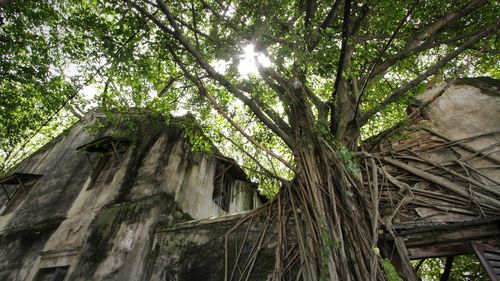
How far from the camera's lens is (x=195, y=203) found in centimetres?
659

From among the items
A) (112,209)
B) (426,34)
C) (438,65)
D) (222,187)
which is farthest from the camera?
(222,187)

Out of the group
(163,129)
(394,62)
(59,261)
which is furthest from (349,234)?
(59,261)

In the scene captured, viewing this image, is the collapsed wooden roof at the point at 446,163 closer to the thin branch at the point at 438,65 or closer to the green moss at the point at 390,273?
the thin branch at the point at 438,65

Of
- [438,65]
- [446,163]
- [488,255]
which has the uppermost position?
[438,65]

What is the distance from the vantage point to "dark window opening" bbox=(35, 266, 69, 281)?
6062mm

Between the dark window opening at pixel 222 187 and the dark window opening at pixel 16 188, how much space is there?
6298mm

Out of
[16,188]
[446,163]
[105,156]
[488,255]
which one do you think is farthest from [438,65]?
[16,188]

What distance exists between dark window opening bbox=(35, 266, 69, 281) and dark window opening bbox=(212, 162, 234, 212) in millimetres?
3667

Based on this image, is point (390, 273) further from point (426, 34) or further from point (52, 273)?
point (52, 273)

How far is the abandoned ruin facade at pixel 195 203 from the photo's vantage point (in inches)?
136

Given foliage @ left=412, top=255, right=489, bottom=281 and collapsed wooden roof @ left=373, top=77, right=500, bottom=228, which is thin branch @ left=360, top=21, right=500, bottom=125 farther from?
foliage @ left=412, top=255, right=489, bottom=281

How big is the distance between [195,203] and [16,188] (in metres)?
7.50

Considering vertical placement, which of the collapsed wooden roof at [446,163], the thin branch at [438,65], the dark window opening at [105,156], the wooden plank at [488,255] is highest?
the dark window opening at [105,156]

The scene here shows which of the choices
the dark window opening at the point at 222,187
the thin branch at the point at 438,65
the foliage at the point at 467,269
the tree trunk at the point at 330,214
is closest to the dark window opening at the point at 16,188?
the dark window opening at the point at 222,187
